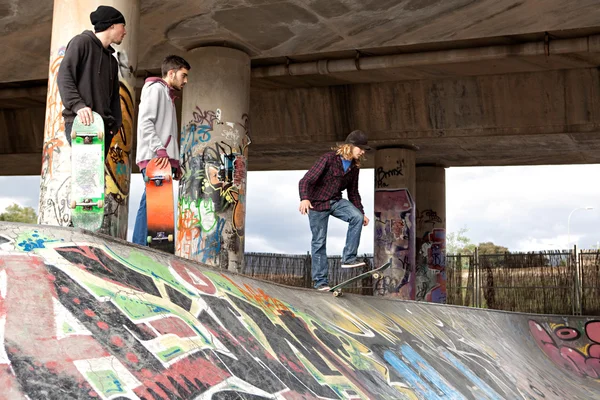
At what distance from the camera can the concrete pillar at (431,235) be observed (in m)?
19.2

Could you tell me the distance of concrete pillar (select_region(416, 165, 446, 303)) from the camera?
19156 mm

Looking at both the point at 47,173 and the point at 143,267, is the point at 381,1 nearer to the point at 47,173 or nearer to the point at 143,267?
the point at 47,173

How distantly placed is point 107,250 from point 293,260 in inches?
689

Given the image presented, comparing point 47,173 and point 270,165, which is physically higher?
point 270,165

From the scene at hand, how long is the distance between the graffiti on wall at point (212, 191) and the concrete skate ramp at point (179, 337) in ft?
15.3

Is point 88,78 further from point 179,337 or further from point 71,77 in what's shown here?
point 179,337

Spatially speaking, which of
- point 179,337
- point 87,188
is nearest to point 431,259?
point 87,188

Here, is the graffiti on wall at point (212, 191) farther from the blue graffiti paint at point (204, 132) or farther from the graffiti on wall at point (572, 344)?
the graffiti on wall at point (572, 344)

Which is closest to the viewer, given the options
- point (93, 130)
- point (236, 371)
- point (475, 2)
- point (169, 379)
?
point (169, 379)

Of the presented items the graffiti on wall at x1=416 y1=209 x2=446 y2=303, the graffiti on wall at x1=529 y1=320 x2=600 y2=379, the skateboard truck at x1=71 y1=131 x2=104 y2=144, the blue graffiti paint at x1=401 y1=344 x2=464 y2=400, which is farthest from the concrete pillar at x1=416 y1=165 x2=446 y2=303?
the skateboard truck at x1=71 y1=131 x2=104 y2=144

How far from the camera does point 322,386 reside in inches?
163

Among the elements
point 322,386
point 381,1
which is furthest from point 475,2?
point 322,386

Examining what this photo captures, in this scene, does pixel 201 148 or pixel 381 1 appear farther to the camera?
pixel 201 148

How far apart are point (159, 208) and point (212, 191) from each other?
5747 mm
